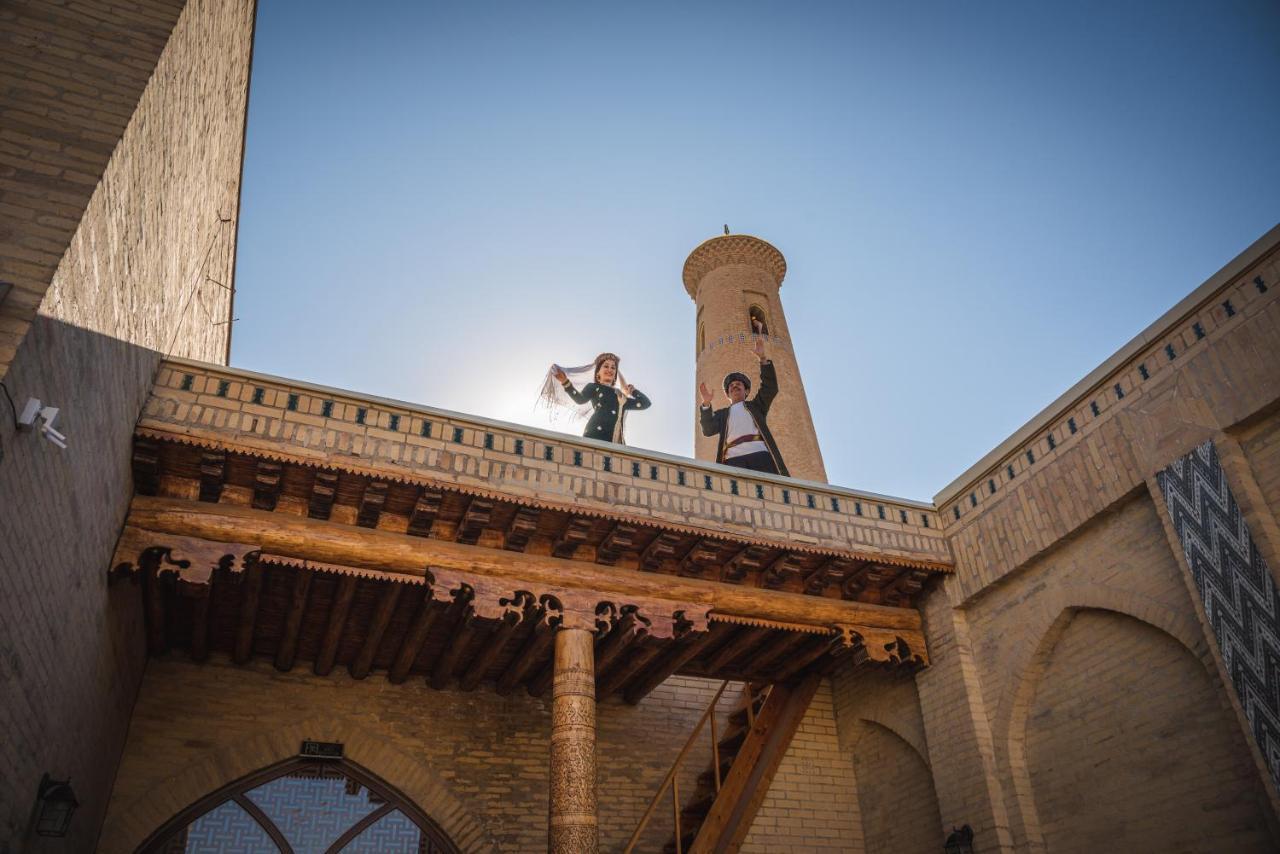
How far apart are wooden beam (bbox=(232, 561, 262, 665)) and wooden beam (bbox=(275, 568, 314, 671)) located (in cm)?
27

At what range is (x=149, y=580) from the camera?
727 cm

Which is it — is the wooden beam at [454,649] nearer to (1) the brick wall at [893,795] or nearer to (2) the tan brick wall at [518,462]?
(2) the tan brick wall at [518,462]

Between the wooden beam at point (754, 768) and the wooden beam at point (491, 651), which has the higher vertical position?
the wooden beam at point (491, 651)

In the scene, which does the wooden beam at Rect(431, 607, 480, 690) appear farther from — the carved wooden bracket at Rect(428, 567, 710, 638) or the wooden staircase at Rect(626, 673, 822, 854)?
the wooden staircase at Rect(626, 673, 822, 854)

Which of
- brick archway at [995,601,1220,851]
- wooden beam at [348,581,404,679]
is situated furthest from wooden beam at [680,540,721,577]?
brick archway at [995,601,1220,851]

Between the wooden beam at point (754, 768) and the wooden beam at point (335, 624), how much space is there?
3918mm

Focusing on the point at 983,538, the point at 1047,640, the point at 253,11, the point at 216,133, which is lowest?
the point at 1047,640

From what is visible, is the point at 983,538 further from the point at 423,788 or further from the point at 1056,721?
the point at 423,788

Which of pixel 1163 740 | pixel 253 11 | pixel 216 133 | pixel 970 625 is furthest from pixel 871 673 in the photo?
pixel 253 11

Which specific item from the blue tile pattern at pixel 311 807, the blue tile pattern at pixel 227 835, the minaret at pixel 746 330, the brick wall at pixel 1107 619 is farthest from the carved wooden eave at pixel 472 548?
the minaret at pixel 746 330

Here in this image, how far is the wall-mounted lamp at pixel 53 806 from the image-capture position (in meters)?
5.68

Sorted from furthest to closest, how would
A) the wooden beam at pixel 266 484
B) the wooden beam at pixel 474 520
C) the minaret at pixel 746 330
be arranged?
the minaret at pixel 746 330, the wooden beam at pixel 474 520, the wooden beam at pixel 266 484

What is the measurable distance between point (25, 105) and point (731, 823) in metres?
8.18

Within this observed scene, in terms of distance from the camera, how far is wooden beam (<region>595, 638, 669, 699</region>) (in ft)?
28.5
